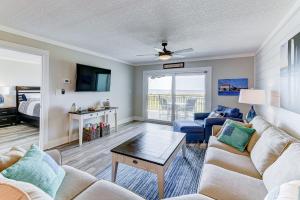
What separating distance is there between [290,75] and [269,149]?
3.62ft

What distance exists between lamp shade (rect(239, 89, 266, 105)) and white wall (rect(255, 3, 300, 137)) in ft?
0.51

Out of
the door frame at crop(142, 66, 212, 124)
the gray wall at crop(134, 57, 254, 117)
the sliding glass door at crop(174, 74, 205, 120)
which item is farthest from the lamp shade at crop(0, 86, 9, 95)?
the gray wall at crop(134, 57, 254, 117)

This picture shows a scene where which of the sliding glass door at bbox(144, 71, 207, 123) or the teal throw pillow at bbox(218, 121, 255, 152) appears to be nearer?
the teal throw pillow at bbox(218, 121, 255, 152)

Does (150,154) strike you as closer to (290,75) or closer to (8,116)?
(290,75)

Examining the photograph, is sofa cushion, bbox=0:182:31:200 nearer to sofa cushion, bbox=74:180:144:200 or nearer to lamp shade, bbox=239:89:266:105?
sofa cushion, bbox=74:180:144:200

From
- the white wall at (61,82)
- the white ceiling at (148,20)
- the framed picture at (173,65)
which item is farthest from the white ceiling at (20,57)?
the framed picture at (173,65)

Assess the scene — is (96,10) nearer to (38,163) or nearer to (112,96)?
(38,163)

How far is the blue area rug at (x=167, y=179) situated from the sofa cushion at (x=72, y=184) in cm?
82

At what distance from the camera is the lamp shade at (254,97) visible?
2863 mm

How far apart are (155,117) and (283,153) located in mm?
4840

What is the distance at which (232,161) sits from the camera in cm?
183

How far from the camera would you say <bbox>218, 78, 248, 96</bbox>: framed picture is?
452 cm

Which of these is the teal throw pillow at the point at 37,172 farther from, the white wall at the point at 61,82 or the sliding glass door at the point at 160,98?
the sliding glass door at the point at 160,98

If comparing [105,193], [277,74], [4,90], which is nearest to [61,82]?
[4,90]
